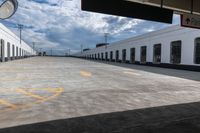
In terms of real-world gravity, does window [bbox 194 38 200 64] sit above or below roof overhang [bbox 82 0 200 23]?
below

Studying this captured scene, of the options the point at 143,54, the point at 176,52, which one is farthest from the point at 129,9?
the point at 143,54

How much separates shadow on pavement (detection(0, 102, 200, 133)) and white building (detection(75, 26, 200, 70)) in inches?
915

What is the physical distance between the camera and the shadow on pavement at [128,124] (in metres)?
6.07

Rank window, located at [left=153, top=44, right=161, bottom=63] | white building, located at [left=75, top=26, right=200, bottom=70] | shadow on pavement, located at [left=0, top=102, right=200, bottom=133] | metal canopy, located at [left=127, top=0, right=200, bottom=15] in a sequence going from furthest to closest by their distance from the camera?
window, located at [left=153, top=44, right=161, bottom=63] → white building, located at [left=75, top=26, right=200, bottom=70] → metal canopy, located at [left=127, top=0, right=200, bottom=15] → shadow on pavement, located at [left=0, top=102, right=200, bottom=133]

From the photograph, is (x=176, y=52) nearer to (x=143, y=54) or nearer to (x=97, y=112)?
(x=143, y=54)

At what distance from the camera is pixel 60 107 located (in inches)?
333

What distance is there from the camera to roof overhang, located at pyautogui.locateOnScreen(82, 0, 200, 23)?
8539 millimetres

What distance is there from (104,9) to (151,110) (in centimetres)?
404

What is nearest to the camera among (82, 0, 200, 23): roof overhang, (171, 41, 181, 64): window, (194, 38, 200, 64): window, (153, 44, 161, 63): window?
(82, 0, 200, 23): roof overhang

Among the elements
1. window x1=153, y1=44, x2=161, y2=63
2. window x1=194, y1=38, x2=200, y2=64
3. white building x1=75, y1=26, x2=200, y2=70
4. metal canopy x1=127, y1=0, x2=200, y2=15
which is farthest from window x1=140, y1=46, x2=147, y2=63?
metal canopy x1=127, y1=0, x2=200, y2=15

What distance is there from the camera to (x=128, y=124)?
6621mm

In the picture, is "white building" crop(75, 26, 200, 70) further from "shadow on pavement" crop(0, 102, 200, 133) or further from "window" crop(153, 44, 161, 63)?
"shadow on pavement" crop(0, 102, 200, 133)

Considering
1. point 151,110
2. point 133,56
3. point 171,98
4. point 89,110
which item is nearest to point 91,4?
point 89,110

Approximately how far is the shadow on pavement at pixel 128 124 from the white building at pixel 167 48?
76.3 ft
